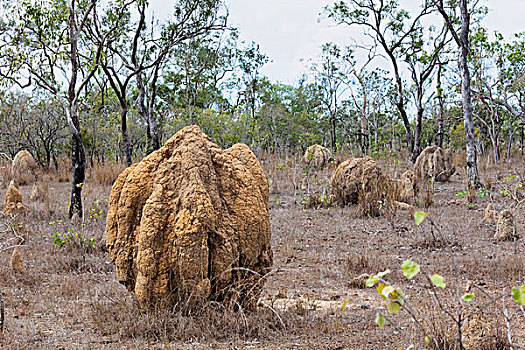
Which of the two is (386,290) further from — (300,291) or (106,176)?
(106,176)

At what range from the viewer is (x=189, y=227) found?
4375 millimetres

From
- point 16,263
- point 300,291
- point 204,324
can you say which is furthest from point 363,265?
point 16,263

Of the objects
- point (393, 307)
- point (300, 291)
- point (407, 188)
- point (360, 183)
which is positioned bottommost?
point (300, 291)

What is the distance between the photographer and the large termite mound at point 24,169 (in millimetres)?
19422

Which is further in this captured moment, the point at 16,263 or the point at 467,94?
the point at 467,94

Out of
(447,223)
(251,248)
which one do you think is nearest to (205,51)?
(447,223)

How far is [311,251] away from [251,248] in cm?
345

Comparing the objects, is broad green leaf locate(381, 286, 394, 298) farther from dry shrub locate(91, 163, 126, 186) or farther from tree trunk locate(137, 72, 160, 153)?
dry shrub locate(91, 163, 126, 186)

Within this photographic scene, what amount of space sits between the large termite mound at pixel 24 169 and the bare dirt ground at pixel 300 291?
9285 millimetres

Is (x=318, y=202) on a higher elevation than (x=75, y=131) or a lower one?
lower

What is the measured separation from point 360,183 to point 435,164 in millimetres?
5844

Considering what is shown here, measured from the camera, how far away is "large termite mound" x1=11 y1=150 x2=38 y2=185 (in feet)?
63.7

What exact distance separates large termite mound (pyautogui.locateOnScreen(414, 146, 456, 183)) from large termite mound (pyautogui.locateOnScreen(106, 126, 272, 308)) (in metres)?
12.9

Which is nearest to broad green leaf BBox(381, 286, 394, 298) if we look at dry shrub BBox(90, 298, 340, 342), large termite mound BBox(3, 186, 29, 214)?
dry shrub BBox(90, 298, 340, 342)
